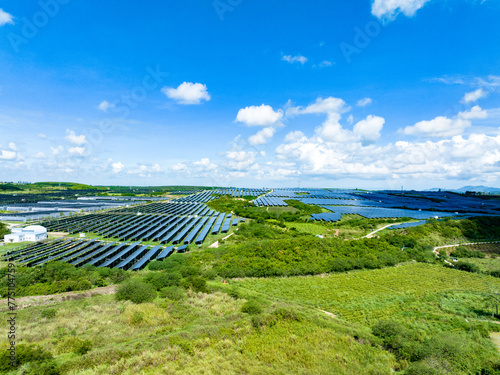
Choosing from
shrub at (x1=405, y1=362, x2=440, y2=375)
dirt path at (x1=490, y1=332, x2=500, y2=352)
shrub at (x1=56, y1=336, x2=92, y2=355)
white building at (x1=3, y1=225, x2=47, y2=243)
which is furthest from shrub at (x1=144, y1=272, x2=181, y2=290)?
white building at (x1=3, y1=225, x2=47, y2=243)

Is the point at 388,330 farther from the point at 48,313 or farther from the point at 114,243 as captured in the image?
the point at 114,243

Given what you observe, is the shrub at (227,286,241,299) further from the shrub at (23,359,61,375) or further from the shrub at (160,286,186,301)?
the shrub at (23,359,61,375)

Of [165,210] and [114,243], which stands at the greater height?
[165,210]

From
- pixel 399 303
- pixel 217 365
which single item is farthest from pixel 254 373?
pixel 399 303

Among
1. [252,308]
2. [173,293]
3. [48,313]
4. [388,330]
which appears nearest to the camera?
[388,330]

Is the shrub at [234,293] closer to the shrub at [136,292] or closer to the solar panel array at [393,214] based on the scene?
the shrub at [136,292]

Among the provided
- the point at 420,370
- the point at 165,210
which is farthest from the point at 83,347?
the point at 165,210

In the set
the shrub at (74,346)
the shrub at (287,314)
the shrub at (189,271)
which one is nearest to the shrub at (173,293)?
the shrub at (189,271)

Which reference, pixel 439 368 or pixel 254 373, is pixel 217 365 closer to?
pixel 254 373
